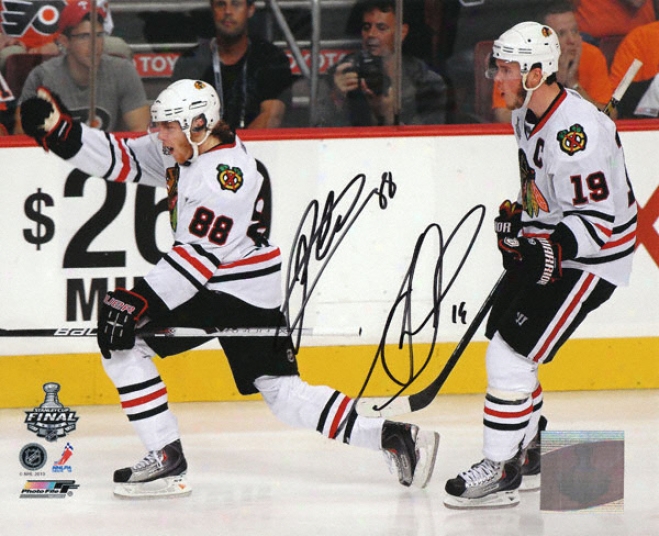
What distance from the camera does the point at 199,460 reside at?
13.6ft

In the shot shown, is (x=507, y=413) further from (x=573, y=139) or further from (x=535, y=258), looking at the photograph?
(x=573, y=139)

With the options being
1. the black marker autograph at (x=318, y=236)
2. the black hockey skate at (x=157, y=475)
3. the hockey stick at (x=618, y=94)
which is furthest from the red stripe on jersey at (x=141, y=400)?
the hockey stick at (x=618, y=94)

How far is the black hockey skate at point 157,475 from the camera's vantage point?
3.67 meters

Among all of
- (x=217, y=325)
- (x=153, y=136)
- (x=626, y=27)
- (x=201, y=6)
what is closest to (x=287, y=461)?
(x=217, y=325)

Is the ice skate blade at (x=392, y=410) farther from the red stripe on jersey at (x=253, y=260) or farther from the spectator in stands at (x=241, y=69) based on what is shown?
the spectator in stands at (x=241, y=69)

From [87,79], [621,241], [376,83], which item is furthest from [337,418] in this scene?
[87,79]

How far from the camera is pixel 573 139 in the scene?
133 inches

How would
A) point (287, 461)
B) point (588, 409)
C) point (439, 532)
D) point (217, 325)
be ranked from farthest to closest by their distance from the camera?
point (588, 409)
point (287, 461)
point (217, 325)
point (439, 532)

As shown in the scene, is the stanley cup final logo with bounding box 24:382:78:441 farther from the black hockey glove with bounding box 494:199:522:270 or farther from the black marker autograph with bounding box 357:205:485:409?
the black marker autograph with bounding box 357:205:485:409

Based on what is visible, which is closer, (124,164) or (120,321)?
(120,321)

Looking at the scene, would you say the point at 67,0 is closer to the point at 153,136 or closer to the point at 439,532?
the point at 153,136

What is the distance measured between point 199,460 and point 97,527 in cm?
81

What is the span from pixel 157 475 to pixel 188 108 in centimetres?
104

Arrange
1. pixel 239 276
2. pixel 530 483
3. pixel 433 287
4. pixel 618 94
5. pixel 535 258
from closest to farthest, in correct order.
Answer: pixel 535 258
pixel 239 276
pixel 530 483
pixel 618 94
pixel 433 287
